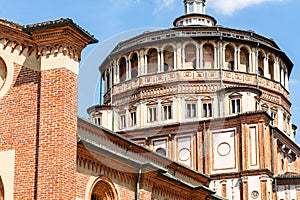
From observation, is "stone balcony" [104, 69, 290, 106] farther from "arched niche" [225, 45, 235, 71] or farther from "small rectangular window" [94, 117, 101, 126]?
"small rectangular window" [94, 117, 101, 126]

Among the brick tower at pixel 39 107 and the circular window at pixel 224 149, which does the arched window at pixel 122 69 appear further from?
the brick tower at pixel 39 107

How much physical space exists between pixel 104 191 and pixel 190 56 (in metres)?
25.8

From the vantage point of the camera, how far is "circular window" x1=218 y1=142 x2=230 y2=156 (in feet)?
134

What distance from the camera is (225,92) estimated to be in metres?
42.8

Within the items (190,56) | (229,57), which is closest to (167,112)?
(190,56)

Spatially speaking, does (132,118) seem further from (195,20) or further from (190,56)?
(195,20)

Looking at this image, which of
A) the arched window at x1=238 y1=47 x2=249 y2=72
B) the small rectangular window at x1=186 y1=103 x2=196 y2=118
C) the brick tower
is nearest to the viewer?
the brick tower

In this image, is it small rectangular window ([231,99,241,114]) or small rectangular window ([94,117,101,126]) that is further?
small rectangular window ([94,117,101,126])

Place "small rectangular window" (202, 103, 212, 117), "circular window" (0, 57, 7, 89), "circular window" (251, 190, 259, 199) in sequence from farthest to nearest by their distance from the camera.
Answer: "small rectangular window" (202, 103, 212, 117) → "circular window" (251, 190, 259, 199) → "circular window" (0, 57, 7, 89)

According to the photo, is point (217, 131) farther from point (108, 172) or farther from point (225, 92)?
point (108, 172)

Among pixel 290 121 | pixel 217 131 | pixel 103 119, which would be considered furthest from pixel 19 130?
pixel 290 121

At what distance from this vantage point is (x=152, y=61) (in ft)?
151

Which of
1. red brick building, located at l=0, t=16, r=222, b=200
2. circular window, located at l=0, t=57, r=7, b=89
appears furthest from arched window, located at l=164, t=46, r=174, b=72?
circular window, located at l=0, t=57, r=7, b=89

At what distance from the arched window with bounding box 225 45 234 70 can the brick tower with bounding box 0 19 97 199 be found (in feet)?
92.2
